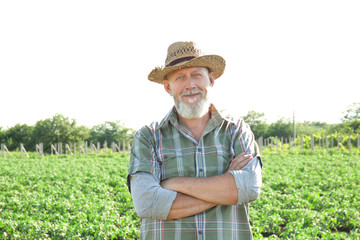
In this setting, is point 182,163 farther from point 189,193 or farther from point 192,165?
point 189,193

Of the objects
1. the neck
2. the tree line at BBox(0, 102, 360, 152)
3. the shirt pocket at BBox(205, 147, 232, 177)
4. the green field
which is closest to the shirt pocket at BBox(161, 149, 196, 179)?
the shirt pocket at BBox(205, 147, 232, 177)

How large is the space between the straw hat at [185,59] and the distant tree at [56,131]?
56430mm

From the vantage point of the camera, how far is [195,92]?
2715mm

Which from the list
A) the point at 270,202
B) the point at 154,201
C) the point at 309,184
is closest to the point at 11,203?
the point at 270,202

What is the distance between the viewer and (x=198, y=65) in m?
2.78

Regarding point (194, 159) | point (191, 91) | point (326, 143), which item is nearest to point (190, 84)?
point (191, 91)

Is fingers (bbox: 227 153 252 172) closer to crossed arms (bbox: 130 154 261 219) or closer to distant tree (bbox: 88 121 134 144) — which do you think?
crossed arms (bbox: 130 154 261 219)

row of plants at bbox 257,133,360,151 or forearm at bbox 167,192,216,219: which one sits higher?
row of plants at bbox 257,133,360,151

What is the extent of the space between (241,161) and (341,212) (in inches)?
229

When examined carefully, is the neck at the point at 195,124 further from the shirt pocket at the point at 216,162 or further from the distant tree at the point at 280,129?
the distant tree at the point at 280,129

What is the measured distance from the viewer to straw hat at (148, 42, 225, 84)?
2.71 meters

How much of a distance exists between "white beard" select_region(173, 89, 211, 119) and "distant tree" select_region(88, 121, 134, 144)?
67.3 m

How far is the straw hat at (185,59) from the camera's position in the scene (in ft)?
8.89

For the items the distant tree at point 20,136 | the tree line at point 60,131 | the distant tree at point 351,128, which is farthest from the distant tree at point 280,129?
the distant tree at point 20,136
